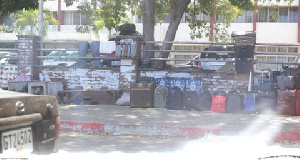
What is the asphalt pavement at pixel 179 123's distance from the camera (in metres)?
8.87

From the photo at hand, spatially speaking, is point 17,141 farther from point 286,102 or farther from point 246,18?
point 246,18

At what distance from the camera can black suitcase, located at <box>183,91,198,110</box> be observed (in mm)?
12070

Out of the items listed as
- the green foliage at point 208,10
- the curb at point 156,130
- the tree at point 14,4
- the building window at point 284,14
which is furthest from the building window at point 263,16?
the curb at point 156,130

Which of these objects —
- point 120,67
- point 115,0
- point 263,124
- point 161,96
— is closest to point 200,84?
point 161,96

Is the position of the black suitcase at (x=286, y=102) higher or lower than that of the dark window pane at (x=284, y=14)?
lower

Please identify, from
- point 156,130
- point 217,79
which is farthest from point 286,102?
point 156,130

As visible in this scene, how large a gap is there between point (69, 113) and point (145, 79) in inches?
109

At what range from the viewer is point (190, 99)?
12086 mm

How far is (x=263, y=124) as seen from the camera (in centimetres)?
970

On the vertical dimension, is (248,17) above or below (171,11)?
above

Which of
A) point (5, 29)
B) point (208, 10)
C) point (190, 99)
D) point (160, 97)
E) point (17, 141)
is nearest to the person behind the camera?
point (17, 141)

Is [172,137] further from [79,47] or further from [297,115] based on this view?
[79,47]

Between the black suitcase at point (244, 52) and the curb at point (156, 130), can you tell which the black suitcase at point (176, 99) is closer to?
the black suitcase at point (244, 52)

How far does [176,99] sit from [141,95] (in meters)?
0.95
